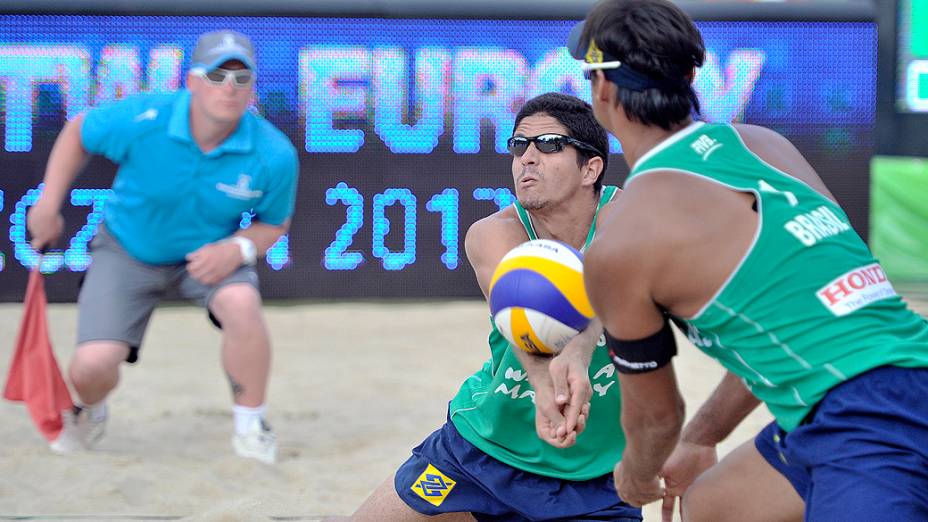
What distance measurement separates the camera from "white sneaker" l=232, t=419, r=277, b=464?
15.4 ft

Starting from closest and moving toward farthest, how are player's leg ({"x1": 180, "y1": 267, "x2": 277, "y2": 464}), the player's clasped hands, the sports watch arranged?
1. the player's clasped hands
2. player's leg ({"x1": 180, "y1": 267, "x2": 277, "y2": 464})
3. the sports watch

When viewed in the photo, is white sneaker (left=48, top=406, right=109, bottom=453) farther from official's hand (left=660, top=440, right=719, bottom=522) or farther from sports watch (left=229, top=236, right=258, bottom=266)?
official's hand (left=660, top=440, right=719, bottom=522)

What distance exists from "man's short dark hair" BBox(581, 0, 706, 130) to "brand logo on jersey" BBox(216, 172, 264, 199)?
2.96 meters

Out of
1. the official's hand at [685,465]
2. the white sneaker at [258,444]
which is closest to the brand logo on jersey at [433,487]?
the official's hand at [685,465]

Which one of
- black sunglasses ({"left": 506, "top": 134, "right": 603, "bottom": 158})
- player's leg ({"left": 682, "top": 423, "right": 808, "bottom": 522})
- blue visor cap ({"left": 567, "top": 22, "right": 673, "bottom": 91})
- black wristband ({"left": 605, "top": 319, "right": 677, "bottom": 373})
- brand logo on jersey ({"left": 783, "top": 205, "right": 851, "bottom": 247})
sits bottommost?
player's leg ({"left": 682, "top": 423, "right": 808, "bottom": 522})

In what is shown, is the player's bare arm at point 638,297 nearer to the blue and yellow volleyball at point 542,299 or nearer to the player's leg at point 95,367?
the blue and yellow volleyball at point 542,299

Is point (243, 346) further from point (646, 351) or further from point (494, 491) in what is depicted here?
point (646, 351)

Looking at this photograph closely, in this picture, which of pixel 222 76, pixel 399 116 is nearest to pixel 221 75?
pixel 222 76

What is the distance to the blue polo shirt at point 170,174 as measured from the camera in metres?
4.86

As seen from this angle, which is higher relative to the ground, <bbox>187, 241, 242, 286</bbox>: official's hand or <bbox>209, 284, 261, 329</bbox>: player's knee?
<bbox>187, 241, 242, 286</bbox>: official's hand

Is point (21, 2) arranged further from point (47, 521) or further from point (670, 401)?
point (670, 401)

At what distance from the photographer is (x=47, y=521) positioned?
3.92 metres

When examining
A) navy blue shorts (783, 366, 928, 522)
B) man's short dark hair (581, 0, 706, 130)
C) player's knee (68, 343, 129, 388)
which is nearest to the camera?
navy blue shorts (783, 366, 928, 522)

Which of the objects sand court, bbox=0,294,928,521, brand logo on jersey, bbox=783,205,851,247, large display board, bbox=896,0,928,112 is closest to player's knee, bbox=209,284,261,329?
sand court, bbox=0,294,928,521
